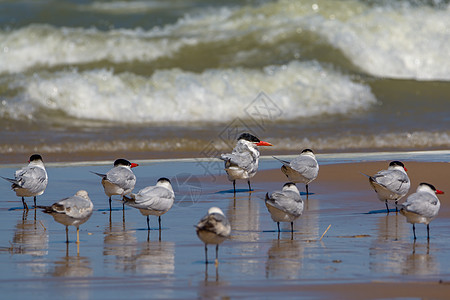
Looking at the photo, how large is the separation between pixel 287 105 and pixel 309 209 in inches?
384

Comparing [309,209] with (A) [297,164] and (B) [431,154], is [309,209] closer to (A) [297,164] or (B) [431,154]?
(A) [297,164]

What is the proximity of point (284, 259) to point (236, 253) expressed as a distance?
0.43 meters

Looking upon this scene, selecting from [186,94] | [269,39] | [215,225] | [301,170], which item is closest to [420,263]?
[215,225]

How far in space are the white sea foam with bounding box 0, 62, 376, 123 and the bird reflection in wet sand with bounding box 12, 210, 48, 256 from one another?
32.2 ft

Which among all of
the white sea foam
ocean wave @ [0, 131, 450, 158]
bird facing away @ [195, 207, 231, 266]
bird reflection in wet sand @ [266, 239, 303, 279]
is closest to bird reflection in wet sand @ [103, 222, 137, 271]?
bird facing away @ [195, 207, 231, 266]

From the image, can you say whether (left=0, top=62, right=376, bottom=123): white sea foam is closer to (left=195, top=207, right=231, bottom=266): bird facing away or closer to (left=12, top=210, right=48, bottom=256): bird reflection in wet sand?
(left=12, top=210, right=48, bottom=256): bird reflection in wet sand

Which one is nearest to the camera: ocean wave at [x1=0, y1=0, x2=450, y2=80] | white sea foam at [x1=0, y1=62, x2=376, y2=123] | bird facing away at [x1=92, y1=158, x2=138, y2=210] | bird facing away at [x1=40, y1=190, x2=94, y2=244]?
bird facing away at [x1=40, y1=190, x2=94, y2=244]

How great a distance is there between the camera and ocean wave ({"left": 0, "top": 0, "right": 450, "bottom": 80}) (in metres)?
20.7

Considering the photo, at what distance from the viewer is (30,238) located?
23.2 ft

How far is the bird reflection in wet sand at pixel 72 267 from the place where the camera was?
5.70 m

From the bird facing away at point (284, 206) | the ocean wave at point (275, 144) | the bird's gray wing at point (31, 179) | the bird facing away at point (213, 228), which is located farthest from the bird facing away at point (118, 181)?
the ocean wave at point (275, 144)

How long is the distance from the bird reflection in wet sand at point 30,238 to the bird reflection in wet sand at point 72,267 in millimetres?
313

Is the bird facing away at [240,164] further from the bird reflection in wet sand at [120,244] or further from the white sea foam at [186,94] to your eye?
the white sea foam at [186,94]

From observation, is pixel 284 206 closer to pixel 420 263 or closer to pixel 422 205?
pixel 422 205
